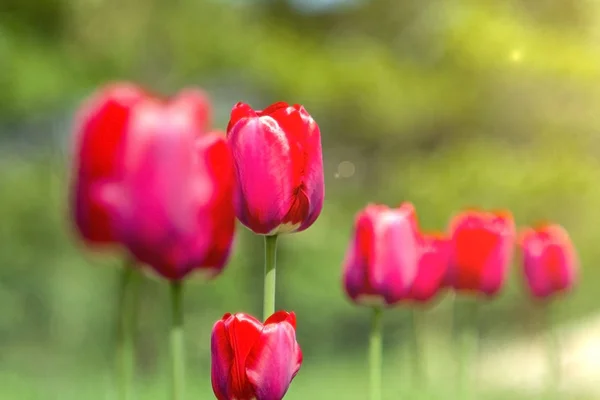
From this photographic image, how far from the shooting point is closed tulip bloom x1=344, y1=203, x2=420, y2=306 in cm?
48

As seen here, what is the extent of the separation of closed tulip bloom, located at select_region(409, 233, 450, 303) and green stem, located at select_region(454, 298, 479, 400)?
0.14 meters

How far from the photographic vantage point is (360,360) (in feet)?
4.28

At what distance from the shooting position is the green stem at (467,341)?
0.71 metres

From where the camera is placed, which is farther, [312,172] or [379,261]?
[379,261]

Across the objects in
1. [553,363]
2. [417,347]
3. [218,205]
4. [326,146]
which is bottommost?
[553,363]

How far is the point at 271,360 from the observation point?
0.34 metres

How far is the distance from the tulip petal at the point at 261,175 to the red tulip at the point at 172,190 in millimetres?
26

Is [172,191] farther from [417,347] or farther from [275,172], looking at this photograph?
[417,347]

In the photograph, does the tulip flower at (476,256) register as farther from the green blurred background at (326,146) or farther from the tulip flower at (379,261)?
the green blurred background at (326,146)

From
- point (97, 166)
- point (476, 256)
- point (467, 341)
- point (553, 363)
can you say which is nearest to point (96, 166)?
point (97, 166)

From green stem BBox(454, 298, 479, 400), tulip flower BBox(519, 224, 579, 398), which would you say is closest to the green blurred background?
green stem BBox(454, 298, 479, 400)

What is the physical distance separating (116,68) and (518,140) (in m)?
0.62

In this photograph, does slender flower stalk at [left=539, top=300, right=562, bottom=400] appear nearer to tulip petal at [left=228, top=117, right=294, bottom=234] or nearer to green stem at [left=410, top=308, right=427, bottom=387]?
green stem at [left=410, top=308, right=427, bottom=387]

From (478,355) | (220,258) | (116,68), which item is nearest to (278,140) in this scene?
(220,258)
